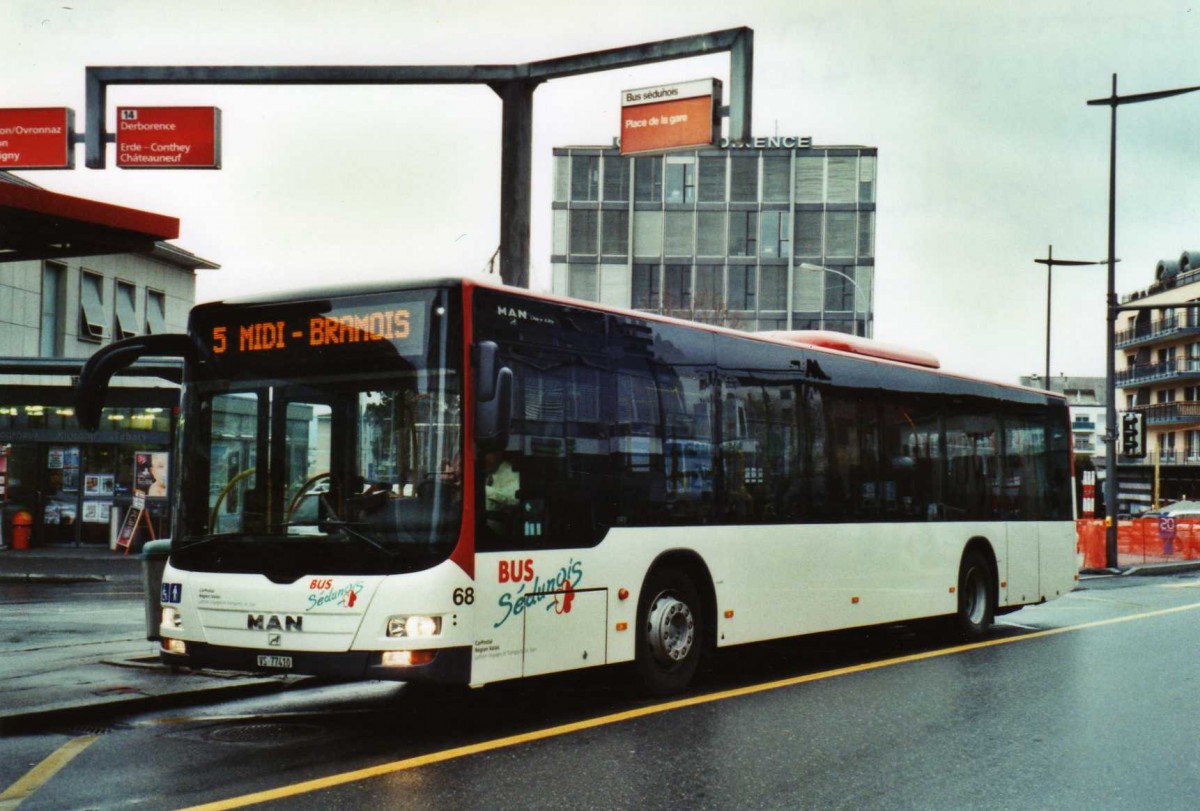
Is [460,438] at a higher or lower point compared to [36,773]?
higher

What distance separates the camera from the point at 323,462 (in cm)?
849

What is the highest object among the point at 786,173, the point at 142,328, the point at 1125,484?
the point at 786,173

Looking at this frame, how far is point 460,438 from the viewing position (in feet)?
27.2

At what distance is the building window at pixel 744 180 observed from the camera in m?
75.1

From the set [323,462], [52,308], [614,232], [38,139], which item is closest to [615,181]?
[614,232]

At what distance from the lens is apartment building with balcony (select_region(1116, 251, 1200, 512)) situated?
301ft

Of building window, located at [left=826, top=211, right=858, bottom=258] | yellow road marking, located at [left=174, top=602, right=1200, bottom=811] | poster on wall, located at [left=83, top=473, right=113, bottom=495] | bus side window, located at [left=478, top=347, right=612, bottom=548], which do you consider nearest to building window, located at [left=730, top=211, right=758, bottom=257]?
building window, located at [left=826, top=211, right=858, bottom=258]

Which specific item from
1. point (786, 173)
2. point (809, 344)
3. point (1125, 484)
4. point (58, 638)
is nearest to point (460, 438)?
point (809, 344)

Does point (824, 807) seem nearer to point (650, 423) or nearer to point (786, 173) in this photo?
point (650, 423)

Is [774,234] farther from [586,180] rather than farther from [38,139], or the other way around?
[38,139]

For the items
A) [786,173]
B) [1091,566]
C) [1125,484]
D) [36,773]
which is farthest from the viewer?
[1125,484]

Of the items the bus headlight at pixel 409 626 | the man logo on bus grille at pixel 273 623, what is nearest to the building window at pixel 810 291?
the man logo on bus grille at pixel 273 623

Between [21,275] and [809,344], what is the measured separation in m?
27.2

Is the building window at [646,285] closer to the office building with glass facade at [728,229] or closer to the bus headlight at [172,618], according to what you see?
the office building with glass facade at [728,229]
